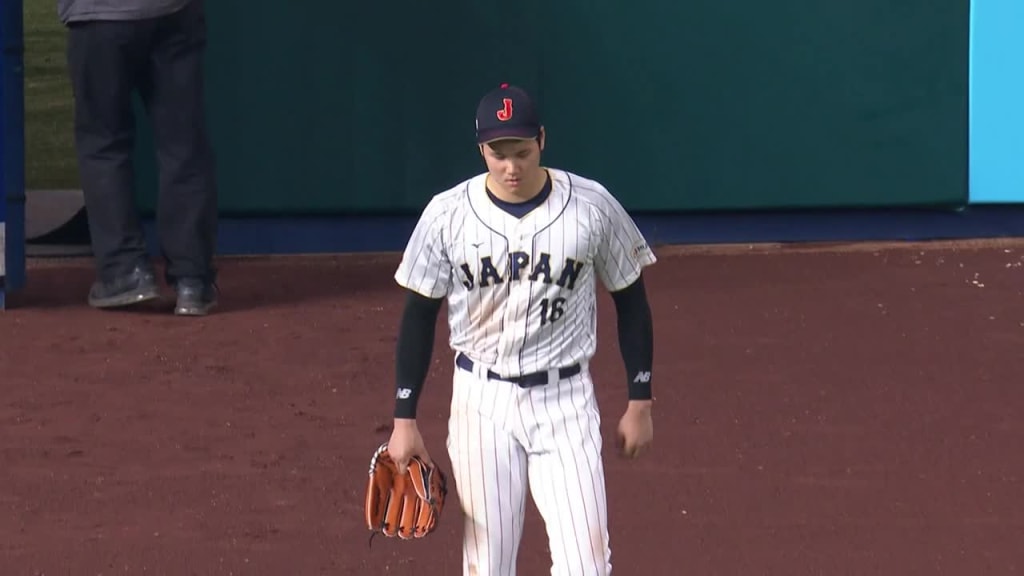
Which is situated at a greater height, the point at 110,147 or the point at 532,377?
the point at 110,147

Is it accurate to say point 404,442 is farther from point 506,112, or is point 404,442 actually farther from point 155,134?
point 155,134

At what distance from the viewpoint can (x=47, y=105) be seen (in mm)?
10906

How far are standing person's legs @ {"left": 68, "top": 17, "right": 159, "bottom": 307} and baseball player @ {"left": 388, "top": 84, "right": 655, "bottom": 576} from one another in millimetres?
4238

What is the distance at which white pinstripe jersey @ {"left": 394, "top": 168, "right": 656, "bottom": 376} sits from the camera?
3768 mm

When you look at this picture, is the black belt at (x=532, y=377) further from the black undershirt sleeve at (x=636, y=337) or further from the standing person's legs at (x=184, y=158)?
the standing person's legs at (x=184, y=158)

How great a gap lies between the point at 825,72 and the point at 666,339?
273cm

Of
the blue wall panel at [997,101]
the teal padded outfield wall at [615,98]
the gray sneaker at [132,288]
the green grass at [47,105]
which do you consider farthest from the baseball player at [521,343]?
the green grass at [47,105]

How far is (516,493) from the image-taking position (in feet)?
12.7

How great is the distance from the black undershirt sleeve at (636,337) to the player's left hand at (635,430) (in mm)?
23

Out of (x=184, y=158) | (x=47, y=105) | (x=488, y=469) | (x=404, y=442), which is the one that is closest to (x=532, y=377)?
(x=488, y=469)

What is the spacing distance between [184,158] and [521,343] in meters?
4.44

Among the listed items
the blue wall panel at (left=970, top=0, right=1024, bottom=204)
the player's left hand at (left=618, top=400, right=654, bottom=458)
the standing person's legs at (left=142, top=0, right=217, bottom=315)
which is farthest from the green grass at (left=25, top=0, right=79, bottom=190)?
the player's left hand at (left=618, top=400, right=654, bottom=458)

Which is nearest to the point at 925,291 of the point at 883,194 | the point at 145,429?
the point at 883,194

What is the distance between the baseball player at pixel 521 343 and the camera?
3.77 m
